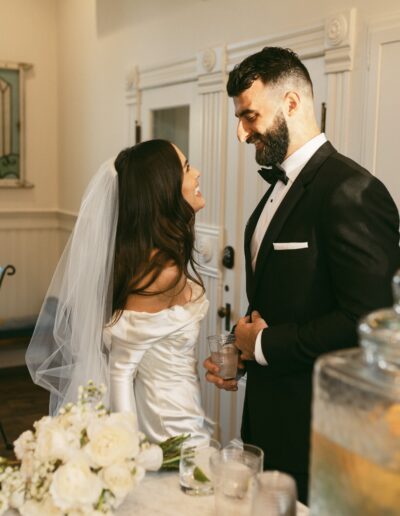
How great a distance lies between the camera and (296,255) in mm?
2086

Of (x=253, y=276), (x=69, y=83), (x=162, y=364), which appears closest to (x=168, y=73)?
(x=69, y=83)

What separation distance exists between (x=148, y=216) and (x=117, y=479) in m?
1.11

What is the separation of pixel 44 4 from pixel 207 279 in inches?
138

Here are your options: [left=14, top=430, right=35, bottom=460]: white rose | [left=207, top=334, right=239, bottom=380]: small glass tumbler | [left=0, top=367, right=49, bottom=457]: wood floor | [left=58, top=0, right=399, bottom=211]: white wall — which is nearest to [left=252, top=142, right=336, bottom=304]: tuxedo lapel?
[left=207, top=334, right=239, bottom=380]: small glass tumbler

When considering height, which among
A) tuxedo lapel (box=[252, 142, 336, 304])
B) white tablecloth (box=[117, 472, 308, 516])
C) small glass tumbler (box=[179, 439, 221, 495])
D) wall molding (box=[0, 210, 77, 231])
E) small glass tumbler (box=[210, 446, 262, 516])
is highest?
tuxedo lapel (box=[252, 142, 336, 304])

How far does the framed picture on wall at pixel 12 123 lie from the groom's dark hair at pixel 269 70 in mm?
4312

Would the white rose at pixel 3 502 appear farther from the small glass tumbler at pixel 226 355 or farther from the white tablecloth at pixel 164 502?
the small glass tumbler at pixel 226 355

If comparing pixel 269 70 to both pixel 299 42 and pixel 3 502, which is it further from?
pixel 3 502

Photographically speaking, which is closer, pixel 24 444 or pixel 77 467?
pixel 77 467

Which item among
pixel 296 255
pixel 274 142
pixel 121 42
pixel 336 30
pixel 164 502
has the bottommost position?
pixel 164 502

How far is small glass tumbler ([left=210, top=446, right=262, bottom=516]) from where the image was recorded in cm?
133

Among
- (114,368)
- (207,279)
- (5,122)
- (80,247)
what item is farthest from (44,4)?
(114,368)

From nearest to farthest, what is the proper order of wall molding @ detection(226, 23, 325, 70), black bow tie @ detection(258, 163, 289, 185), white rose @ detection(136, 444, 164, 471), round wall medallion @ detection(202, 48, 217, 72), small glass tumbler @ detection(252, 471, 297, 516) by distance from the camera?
small glass tumbler @ detection(252, 471, 297, 516) < white rose @ detection(136, 444, 164, 471) < black bow tie @ detection(258, 163, 289, 185) < wall molding @ detection(226, 23, 325, 70) < round wall medallion @ detection(202, 48, 217, 72)

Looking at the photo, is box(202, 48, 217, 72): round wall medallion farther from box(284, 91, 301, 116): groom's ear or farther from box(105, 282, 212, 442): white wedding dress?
box(105, 282, 212, 442): white wedding dress
